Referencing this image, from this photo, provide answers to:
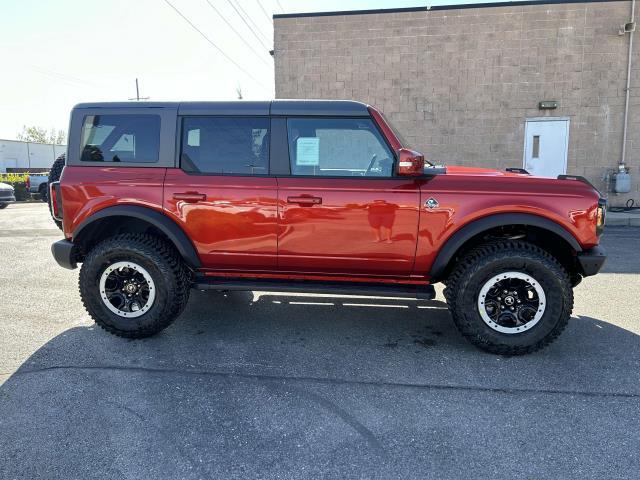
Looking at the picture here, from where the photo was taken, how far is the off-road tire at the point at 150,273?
3732 mm

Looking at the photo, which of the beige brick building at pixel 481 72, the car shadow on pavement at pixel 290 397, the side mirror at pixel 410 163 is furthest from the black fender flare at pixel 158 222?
the beige brick building at pixel 481 72

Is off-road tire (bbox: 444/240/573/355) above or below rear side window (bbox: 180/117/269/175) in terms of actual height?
below

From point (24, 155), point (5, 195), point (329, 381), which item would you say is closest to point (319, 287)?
point (329, 381)

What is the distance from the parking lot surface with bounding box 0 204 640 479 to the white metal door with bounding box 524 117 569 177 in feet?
26.5

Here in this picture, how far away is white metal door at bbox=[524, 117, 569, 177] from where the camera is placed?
453 inches

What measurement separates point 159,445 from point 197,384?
68 centimetres

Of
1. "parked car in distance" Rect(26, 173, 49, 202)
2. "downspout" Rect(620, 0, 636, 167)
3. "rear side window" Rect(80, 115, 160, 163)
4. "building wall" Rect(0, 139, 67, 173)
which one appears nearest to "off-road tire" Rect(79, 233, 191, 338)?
"rear side window" Rect(80, 115, 160, 163)

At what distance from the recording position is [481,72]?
1155 centimetres

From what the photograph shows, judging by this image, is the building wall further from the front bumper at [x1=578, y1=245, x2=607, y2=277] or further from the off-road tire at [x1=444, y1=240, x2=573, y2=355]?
the front bumper at [x1=578, y1=245, x2=607, y2=277]

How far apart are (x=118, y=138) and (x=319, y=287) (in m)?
2.25

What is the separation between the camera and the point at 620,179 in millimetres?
11148

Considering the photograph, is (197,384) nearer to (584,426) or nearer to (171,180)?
(171,180)

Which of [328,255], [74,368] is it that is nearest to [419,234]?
[328,255]

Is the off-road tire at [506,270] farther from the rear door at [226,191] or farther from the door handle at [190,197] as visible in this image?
the door handle at [190,197]
